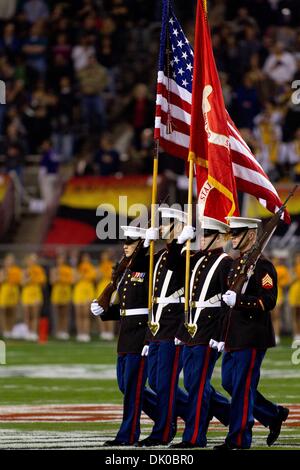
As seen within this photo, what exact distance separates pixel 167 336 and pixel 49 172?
16273 mm

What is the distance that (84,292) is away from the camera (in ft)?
89.2

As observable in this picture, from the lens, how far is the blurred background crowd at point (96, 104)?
1059 inches

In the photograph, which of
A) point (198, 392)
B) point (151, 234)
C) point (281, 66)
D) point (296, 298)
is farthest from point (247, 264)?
point (281, 66)

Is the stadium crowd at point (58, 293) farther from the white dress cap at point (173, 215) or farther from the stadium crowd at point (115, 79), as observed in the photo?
Result: the white dress cap at point (173, 215)

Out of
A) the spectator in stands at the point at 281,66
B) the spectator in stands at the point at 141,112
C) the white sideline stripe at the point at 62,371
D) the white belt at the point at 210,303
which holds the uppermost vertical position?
the spectator in stands at the point at 281,66

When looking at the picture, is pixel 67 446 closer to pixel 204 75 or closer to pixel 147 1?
pixel 204 75

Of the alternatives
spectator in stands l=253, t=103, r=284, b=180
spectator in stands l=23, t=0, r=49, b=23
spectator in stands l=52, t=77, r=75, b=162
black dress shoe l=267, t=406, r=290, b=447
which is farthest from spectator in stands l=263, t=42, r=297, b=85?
black dress shoe l=267, t=406, r=290, b=447

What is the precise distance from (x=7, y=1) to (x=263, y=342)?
69.3 feet

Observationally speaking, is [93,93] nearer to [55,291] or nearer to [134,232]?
[55,291]

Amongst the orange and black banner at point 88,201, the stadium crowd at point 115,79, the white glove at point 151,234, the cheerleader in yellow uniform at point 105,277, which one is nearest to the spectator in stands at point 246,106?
the stadium crowd at point 115,79

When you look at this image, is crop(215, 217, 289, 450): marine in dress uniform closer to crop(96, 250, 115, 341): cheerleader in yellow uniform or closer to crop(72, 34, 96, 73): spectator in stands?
crop(96, 250, 115, 341): cheerleader in yellow uniform

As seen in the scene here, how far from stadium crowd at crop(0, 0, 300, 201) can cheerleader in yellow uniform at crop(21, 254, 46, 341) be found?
58.5 inches

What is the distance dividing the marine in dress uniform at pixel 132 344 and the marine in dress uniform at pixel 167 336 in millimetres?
89

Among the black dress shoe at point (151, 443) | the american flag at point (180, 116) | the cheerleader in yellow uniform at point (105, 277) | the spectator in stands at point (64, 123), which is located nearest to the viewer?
the black dress shoe at point (151, 443)
